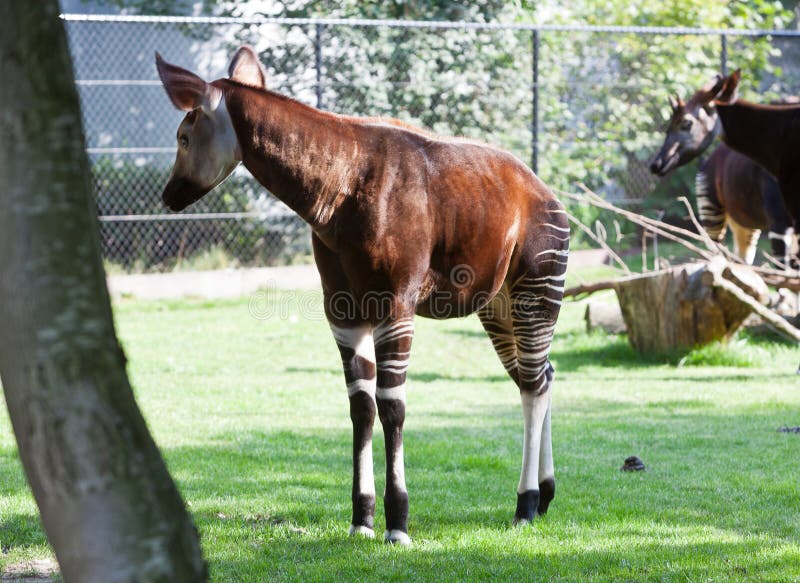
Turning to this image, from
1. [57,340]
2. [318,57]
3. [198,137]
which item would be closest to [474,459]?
[198,137]

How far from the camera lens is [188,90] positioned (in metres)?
4.00

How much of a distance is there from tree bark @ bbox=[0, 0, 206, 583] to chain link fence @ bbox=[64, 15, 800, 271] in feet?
33.4

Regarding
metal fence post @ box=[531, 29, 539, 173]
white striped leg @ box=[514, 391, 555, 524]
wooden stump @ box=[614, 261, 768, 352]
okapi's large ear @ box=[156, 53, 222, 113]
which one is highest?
okapi's large ear @ box=[156, 53, 222, 113]

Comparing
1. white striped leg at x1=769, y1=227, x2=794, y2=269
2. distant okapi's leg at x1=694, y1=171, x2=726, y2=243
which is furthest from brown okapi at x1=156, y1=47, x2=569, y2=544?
distant okapi's leg at x1=694, y1=171, x2=726, y2=243

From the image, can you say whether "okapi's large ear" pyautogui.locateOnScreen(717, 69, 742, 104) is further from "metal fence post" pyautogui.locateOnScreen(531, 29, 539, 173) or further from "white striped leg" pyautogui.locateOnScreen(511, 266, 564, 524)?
"white striped leg" pyautogui.locateOnScreen(511, 266, 564, 524)

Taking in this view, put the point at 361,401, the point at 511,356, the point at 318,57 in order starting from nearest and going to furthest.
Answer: the point at 361,401 < the point at 511,356 < the point at 318,57

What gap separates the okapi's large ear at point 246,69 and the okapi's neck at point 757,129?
5.85 m

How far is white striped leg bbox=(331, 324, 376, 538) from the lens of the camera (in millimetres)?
4422

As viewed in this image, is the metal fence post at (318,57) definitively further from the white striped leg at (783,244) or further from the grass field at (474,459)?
the white striped leg at (783,244)

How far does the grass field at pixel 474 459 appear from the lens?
4156 mm

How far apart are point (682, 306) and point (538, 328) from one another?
491 cm

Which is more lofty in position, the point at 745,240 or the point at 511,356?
the point at 511,356

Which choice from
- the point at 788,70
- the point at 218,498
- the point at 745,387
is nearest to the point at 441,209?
the point at 218,498

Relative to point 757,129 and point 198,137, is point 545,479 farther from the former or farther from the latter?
point 757,129
